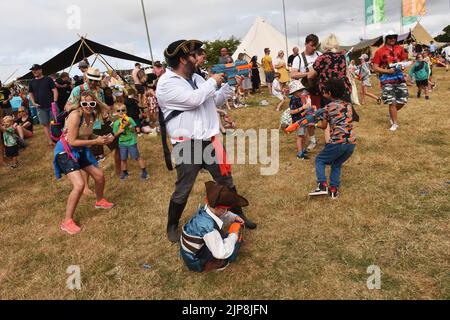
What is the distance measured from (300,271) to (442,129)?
613cm

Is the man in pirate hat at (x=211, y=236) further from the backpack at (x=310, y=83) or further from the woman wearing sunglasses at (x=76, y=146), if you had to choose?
the backpack at (x=310, y=83)

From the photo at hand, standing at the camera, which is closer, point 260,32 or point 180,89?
point 180,89

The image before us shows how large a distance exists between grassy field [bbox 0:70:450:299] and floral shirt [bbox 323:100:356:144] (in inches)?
34.8

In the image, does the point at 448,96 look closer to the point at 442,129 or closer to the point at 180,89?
the point at 442,129

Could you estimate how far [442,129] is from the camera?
23.8ft

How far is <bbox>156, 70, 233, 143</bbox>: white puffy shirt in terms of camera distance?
314 cm

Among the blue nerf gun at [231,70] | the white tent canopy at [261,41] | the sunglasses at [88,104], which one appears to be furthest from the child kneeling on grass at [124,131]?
the white tent canopy at [261,41]

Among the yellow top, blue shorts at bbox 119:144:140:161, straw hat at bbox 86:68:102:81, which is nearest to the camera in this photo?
straw hat at bbox 86:68:102:81

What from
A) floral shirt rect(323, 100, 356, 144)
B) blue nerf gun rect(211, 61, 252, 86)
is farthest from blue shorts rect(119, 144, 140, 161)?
floral shirt rect(323, 100, 356, 144)

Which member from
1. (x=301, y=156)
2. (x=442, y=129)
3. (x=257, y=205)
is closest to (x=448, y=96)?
(x=442, y=129)

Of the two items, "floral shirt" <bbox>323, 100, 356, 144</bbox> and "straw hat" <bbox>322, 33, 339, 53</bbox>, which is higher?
"straw hat" <bbox>322, 33, 339, 53</bbox>

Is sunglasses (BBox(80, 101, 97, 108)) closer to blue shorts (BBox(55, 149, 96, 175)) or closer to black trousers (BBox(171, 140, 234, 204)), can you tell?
blue shorts (BBox(55, 149, 96, 175))

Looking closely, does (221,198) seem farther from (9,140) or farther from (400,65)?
(9,140)
